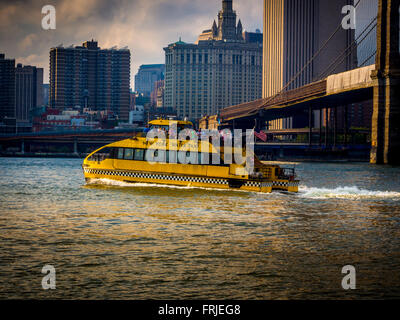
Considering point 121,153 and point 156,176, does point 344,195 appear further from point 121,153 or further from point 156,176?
point 121,153

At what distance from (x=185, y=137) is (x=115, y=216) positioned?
38.9 feet

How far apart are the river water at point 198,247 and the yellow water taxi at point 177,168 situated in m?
2.59

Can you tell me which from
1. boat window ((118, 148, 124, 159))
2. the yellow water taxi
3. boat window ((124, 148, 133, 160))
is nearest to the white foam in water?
the yellow water taxi

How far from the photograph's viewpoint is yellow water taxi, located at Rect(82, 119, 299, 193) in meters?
31.0

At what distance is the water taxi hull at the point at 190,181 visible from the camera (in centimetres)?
3089

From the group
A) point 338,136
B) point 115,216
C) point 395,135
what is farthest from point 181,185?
point 338,136

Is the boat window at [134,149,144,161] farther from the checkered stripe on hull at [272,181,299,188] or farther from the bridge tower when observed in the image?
the bridge tower

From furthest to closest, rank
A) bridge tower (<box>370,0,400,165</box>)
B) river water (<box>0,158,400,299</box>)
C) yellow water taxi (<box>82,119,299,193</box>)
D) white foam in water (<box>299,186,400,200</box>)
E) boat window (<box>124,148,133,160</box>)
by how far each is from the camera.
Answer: bridge tower (<box>370,0,400,165</box>), boat window (<box>124,148,133,160</box>), yellow water taxi (<box>82,119,299,193</box>), white foam in water (<box>299,186,400,200</box>), river water (<box>0,158,400,299</box>)

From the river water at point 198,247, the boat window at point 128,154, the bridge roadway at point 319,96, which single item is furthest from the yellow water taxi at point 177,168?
the bridge roadway at point 319,96

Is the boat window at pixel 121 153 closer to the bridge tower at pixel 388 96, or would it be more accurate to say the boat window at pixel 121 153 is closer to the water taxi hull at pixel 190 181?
the water taxi hull at pixel 190 181

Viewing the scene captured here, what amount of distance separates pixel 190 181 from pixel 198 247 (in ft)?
52.8

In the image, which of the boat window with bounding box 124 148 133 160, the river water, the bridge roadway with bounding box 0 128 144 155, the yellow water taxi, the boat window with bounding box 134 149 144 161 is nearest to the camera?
the river water

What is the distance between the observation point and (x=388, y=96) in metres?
85.5
